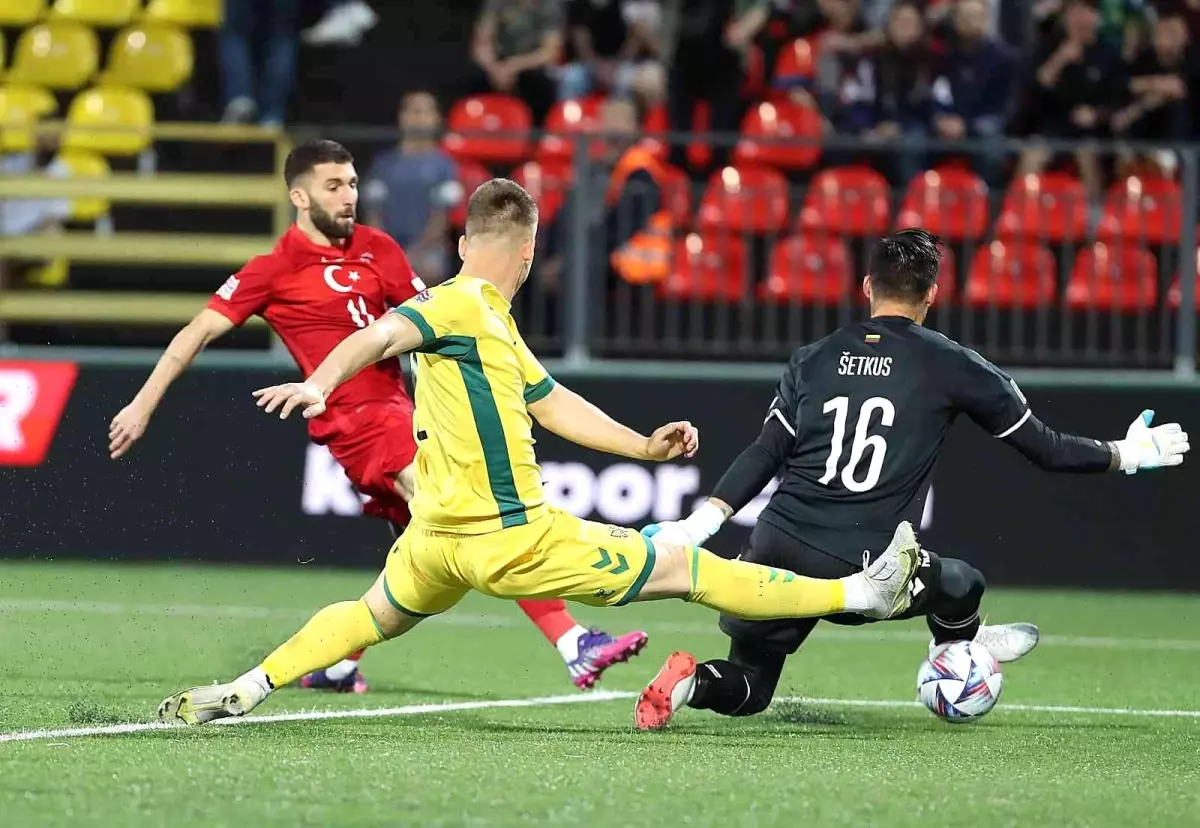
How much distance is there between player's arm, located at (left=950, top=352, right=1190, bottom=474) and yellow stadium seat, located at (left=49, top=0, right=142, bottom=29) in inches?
426

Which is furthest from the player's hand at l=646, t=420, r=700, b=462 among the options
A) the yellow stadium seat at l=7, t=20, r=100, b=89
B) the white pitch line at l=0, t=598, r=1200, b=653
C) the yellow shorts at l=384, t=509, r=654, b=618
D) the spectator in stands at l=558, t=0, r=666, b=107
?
the yellow stadium seat at l=7, t=20, r=100, b=89

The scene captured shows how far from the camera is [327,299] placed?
26.7 ft

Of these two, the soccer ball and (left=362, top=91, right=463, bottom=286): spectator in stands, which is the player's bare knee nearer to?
the soccer ball

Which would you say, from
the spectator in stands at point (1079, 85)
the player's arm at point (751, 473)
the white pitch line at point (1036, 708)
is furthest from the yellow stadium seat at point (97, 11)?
the player's arm at point (751, 473)

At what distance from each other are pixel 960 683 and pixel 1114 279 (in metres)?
6.19

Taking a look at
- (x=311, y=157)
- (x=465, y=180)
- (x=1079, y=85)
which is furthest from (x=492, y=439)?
(x=1079, y=85)

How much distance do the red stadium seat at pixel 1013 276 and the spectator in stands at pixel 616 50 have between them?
2.87 metres

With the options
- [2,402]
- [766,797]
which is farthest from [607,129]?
[766,797]

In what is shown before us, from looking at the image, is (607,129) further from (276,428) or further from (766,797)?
(766,797)

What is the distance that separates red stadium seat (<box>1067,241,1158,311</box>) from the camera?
1262cm

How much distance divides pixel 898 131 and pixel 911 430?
7.63 metres

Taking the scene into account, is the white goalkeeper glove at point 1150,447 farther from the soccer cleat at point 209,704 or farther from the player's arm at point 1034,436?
the soccer cleat at point 209,704

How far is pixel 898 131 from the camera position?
14219 mm

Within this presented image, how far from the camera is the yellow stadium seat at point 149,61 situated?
15859 millimetres
